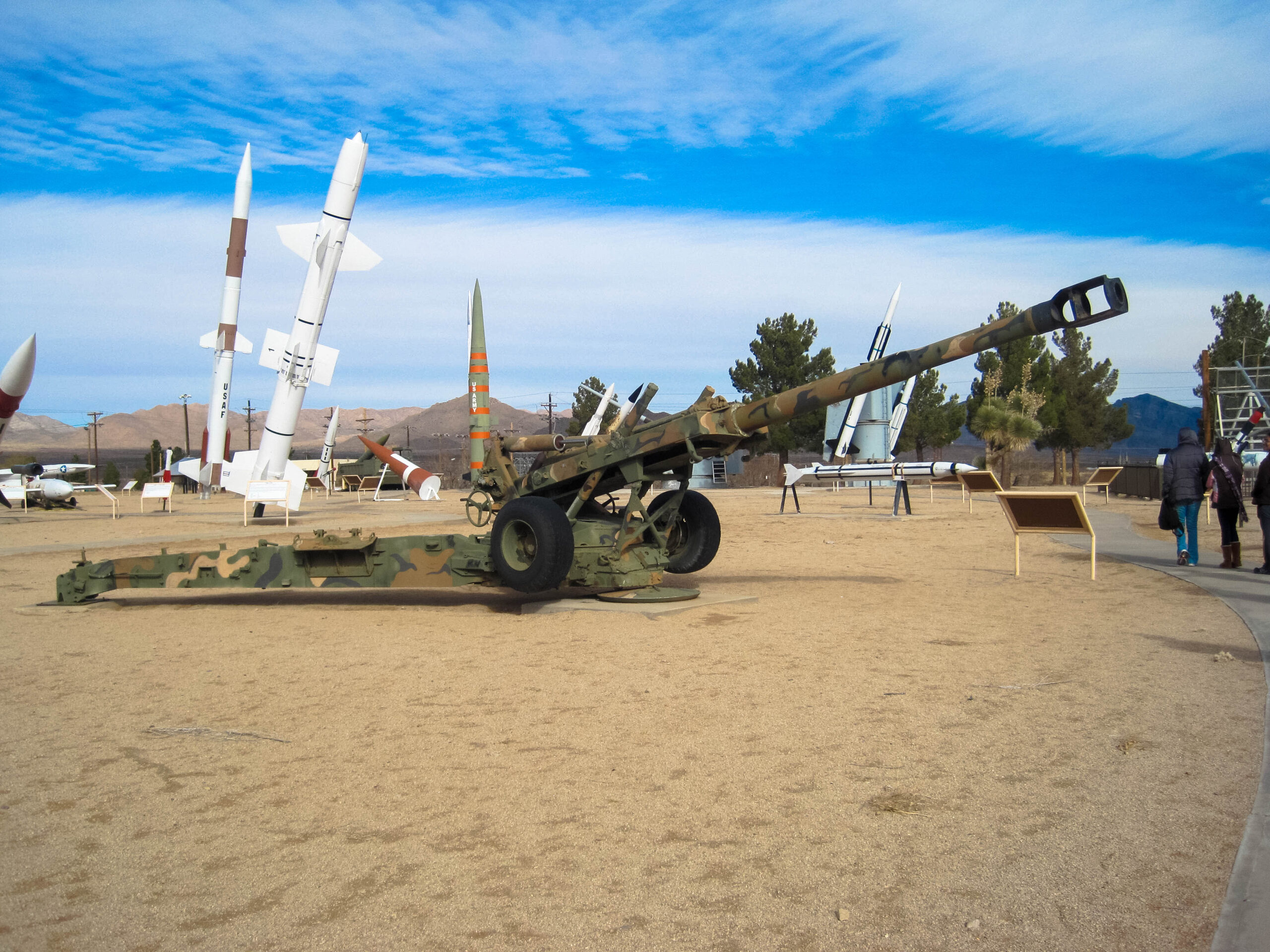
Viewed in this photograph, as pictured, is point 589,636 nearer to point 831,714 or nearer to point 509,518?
point 509,518

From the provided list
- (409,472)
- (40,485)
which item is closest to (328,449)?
(409,472)

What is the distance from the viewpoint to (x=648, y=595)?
867 centimetres

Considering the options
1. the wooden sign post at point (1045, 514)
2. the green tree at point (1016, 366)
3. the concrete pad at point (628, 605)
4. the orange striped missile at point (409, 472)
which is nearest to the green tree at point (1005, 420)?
the green tree at point (1016, 366)

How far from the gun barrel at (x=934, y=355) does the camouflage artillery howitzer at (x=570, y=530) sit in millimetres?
17

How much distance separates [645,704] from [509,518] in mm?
3317

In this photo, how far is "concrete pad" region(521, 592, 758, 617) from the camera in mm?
8391

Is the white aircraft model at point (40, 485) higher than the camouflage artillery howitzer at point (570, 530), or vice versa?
the white aircraft model at point (40, 485)

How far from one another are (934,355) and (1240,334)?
1938 inches

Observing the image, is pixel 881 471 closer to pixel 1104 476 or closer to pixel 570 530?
pixel 1104 476

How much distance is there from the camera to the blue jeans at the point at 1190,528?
11227 mm

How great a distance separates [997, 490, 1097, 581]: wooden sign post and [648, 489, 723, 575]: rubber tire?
3225mm

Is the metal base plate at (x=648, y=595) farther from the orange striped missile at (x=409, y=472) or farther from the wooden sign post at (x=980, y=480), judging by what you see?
the orange striped missile at (x=409, y=472)

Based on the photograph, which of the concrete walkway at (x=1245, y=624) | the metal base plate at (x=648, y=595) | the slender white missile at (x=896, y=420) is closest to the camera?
the concrete walkway at (x=1245, y=624)

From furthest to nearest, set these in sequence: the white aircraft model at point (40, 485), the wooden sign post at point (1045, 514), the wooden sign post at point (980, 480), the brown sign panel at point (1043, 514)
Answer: the white aircraft model at point (40, 485), the wooden sign post at point (980, 480), the brown sign panel at point (1043, 514), the wooden sign post at point (1045, 514)
